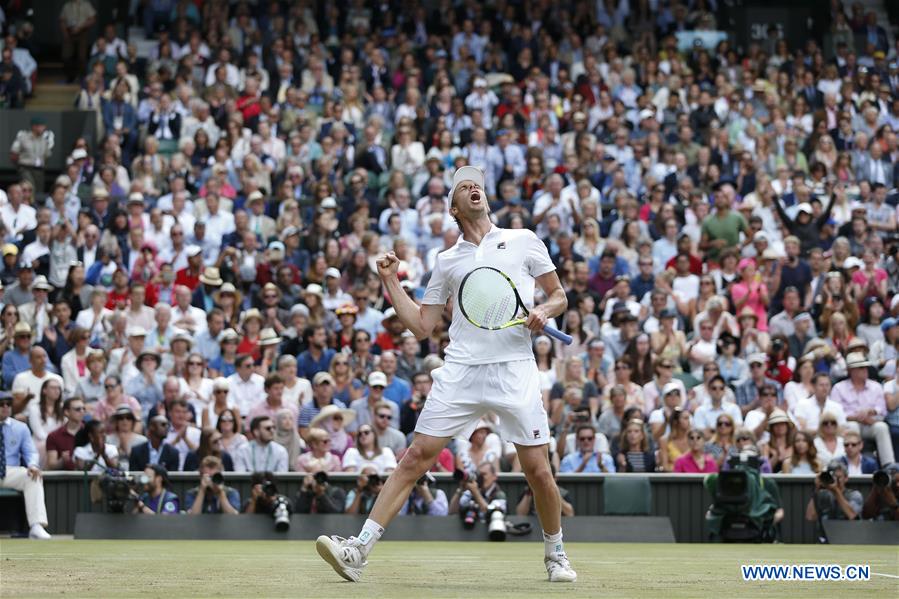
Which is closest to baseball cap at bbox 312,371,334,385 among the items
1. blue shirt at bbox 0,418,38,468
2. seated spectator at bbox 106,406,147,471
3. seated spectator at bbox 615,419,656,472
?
seated spectator at bbox 106,406,147,471

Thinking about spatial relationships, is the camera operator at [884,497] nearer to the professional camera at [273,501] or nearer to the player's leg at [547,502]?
the professional camera at [273,501]

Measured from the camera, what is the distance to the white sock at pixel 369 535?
8492mm

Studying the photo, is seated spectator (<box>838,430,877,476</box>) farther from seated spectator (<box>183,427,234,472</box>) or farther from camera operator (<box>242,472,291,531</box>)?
seated spectator (<box>183,427,234,472</box>)

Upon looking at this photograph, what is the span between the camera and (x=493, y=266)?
29.1ft

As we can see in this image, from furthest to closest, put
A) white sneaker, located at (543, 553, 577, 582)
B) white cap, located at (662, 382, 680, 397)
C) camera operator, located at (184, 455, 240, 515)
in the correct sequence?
white cap, located at (662, 382, 680, 397), camera operator, located at (184, 455, 240, 515), white sneaker, located at (543, 553, 577, 582)

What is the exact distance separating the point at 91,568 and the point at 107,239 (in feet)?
38.6

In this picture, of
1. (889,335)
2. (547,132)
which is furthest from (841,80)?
(889,335)

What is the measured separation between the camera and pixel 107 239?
2069 cm

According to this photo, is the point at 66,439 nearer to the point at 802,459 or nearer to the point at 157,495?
the point at 157,495

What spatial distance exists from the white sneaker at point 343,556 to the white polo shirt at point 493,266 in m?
1.18

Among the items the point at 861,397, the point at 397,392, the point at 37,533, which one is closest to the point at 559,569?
the point at 37,533

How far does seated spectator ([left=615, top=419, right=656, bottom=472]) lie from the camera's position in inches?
638

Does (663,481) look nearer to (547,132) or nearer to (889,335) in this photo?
(889,335)

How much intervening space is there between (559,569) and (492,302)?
1.47m
